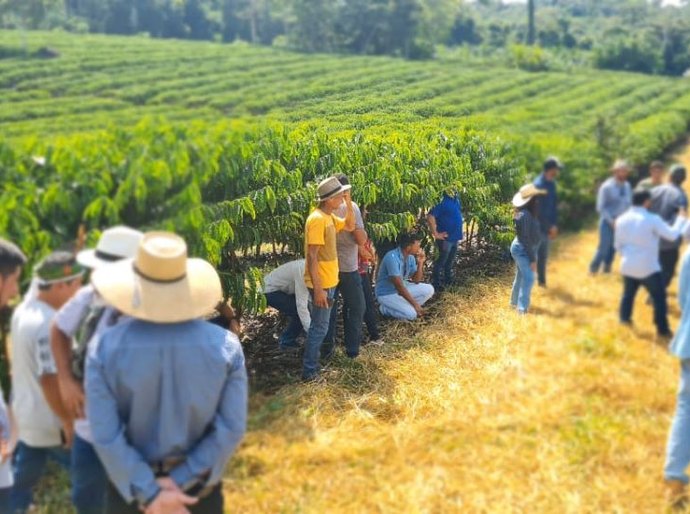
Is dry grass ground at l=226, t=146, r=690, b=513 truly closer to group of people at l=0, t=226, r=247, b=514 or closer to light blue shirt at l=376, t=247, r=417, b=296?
group of people at l=0, t=226, r=247, b=514

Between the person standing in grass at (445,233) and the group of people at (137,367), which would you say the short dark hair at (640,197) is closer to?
the group of people at (137,367)

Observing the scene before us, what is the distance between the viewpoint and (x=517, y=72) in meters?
5.03

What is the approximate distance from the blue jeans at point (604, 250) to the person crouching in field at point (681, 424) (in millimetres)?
333

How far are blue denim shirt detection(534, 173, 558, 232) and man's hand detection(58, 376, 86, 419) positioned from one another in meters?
1.89

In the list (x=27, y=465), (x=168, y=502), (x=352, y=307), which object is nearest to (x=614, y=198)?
(x=168, y=502)

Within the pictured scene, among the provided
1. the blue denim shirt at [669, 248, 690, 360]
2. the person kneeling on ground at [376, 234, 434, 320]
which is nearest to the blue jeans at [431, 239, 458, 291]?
the person kneeling on ground at [376, 234, 434, 320]

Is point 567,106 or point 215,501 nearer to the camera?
point 215,501

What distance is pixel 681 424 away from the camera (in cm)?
279

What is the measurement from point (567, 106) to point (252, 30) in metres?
5.37

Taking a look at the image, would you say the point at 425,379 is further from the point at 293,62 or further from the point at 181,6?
the point at 293,62

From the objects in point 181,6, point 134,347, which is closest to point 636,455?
point 134,347

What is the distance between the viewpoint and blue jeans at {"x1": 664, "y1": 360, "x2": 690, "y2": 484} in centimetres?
276

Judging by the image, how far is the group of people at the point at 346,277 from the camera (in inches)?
173

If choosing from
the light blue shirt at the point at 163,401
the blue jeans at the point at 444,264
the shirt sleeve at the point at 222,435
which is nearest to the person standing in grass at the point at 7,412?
the light blue shirt at the point at 163,401
